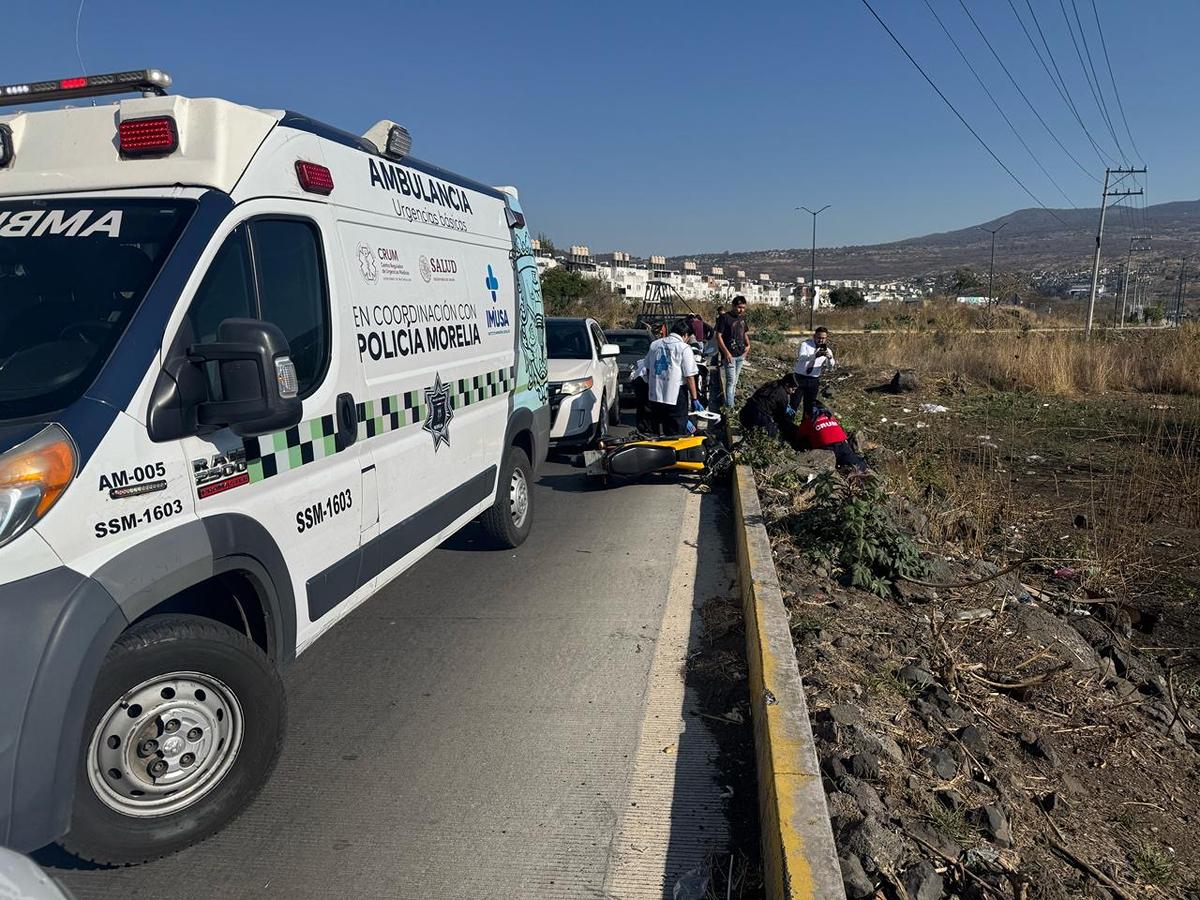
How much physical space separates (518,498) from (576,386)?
3.69 metres

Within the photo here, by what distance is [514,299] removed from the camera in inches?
264

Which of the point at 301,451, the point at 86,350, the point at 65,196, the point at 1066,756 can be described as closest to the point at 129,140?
the point at 65,196

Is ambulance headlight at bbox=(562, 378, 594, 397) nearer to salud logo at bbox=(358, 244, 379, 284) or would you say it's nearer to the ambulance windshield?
salud logo at bbox=(358, 244, 379, 284)

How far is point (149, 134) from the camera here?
3.20 meters

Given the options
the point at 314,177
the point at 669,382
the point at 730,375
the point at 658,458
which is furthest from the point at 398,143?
the point at 730,375

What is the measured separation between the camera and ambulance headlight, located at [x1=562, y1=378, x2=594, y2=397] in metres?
10.2

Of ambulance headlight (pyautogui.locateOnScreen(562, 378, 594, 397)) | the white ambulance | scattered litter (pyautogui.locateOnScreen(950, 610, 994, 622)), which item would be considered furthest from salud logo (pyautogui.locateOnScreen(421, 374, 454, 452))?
ambulance headlight (pyautogui.locateOnScreen(562, 378, 594, 397))

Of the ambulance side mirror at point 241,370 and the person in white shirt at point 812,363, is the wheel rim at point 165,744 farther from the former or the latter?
the person in white shirt at point 812,363

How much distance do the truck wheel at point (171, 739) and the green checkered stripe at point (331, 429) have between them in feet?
2.15

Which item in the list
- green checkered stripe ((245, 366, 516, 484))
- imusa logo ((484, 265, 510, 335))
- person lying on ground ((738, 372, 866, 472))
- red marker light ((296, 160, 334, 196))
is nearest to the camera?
green checkered stripe ((245, 366, 516, 484))

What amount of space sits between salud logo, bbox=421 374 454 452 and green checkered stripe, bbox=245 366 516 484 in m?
0.05

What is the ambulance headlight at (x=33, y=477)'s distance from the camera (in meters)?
2.37

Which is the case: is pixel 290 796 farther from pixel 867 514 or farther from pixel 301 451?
pixel 867 514

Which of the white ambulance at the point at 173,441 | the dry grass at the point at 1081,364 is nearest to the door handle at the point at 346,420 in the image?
the white ambulance at the point at 173,441
